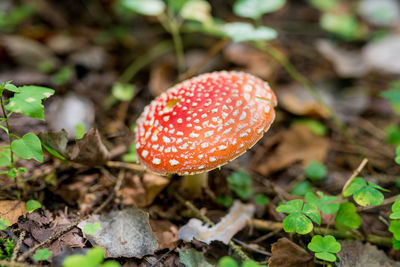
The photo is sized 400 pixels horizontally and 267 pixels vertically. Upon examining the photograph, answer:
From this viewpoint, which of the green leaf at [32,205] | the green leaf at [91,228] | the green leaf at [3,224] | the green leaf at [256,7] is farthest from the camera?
the green leaf at [256,7]

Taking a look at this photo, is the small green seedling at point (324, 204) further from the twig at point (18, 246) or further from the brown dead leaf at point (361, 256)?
the twig at point (18, 246)

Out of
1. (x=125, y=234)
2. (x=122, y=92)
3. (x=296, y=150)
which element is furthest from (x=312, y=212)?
(x=122, y=92)

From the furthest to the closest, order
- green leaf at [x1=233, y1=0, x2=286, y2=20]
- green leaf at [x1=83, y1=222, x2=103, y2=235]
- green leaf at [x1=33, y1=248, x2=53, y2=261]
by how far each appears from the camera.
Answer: green leaf at [x1=233, y1=0, x2=286, y2=20] < green leaf at [x1=83, y1=222, x2=103, y2=235] < green leaf at [x1=33, y1=248, x2=53, y2=261]

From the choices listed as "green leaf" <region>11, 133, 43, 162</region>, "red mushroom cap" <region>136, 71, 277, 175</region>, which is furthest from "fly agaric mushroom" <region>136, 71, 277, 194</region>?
"green leaf" <region>11, 133, 43, 162</region>

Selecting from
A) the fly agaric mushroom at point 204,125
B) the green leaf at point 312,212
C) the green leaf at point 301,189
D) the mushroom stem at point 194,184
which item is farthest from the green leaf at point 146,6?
the green leaf at point 312,212

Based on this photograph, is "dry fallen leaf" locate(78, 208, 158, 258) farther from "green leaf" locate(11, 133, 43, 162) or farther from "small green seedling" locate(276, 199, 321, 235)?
"small green seedling" locate(276, 199, 321, 235)
